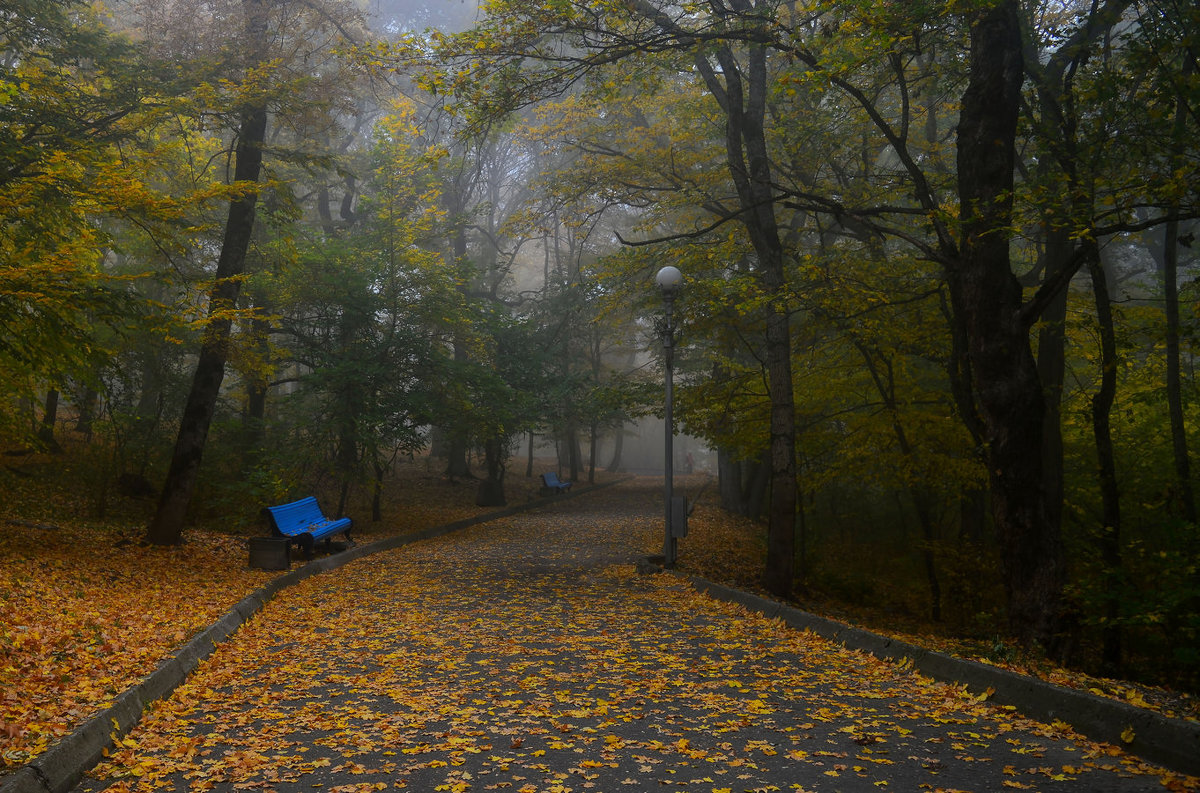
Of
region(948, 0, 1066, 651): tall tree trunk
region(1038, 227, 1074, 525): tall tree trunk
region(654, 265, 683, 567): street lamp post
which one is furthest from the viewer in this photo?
region(654, 265, 683, 567): street lamp post

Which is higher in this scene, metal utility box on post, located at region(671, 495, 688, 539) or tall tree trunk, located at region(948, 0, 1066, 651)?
tall tree trunk, located at region(948, 0, 1066, 651)

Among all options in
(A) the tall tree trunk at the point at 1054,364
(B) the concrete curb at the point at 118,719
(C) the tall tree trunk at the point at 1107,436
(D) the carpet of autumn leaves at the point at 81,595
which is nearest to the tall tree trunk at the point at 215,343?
(D) the carpet of autumn leaves at the point at 81,595

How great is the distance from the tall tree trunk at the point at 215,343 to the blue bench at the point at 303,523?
148cm

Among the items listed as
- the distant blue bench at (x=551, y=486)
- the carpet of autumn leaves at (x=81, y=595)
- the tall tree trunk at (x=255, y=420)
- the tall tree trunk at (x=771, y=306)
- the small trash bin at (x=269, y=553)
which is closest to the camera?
the carpet of autumn leaves at (x=81, y=595)

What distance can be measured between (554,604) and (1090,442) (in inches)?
357

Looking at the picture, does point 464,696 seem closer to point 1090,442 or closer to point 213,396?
point 213,396

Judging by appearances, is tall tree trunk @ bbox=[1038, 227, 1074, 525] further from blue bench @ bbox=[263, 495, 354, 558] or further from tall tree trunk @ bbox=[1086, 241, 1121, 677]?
blue bench @ bbox=[263, 495, 354, 558]

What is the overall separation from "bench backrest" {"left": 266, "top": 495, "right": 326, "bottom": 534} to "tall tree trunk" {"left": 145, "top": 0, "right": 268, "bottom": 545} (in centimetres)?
150

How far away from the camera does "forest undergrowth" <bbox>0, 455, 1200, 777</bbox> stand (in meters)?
4.76

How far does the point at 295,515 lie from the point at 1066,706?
35.3ft

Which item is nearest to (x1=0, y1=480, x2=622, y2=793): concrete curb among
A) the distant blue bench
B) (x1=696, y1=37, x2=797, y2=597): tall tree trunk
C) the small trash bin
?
the small trash bin

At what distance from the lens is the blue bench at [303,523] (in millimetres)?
11352

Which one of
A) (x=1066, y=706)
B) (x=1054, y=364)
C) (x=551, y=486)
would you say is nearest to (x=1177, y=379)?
(x=1054, y=364)

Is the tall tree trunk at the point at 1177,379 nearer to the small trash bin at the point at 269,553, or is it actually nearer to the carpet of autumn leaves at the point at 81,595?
the carpet of autumn leaves at the point at 81,595
